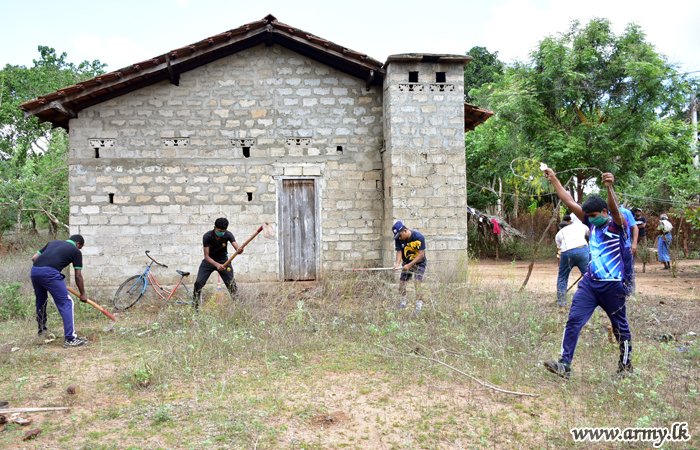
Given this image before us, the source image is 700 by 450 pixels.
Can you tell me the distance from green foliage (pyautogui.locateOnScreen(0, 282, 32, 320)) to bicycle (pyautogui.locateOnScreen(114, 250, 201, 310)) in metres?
1.42

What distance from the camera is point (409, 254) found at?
7449 millimetres

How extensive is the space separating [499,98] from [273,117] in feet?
33.1

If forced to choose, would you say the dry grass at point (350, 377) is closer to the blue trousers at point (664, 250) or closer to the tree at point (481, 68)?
the blue trousers at point (664, 250)

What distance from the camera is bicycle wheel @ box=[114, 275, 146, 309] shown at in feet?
29.9

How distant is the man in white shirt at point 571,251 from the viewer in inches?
301

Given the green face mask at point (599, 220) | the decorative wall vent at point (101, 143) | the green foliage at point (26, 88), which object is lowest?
the green face mask at point (599, 220)

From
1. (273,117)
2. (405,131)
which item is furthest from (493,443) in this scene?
(273,117)

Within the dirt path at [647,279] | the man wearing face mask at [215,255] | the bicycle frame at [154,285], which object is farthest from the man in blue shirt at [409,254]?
the bicycle frame at [154,285]

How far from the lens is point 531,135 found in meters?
15.9

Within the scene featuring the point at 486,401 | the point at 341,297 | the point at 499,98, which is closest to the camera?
the point at 486,401

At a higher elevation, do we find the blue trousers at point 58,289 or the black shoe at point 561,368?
the blue trousers at point 58,289

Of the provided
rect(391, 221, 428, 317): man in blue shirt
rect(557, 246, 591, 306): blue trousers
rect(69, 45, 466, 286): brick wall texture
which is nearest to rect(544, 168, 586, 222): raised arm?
rect(391, 221, 428, 317): man in blue shirt

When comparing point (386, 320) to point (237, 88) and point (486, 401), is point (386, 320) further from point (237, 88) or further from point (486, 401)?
point (237, 88)

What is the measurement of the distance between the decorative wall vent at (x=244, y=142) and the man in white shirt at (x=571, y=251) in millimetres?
5808
